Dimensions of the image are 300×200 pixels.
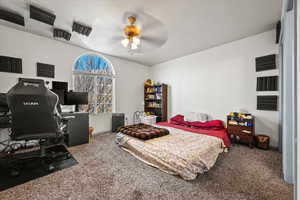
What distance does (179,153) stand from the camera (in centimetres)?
173

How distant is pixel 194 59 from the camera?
13.1ft

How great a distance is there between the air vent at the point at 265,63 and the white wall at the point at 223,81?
99 millimetres

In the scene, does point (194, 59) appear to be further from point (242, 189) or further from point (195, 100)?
point (242, 189)

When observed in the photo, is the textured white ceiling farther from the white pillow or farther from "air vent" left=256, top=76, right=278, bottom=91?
the white pillow

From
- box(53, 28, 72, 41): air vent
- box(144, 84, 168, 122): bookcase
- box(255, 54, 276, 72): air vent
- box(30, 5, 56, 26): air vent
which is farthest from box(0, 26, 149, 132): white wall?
box(255, 54, 276, 72): air vent

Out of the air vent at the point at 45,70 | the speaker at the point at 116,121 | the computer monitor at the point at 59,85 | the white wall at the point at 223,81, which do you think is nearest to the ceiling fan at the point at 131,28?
the air vent at the point at 45,70

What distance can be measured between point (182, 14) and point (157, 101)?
10.7 feet

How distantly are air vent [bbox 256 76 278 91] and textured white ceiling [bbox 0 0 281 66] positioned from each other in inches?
42.9

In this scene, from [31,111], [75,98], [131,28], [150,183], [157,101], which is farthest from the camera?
[157,101]

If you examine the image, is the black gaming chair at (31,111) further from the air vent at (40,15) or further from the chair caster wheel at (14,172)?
the air vent at (40,15)

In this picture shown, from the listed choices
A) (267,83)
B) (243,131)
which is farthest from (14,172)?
(267,83)

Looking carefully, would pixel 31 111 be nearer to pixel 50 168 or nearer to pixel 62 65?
pixel 50 168

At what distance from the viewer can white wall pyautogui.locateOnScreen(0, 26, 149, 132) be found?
8.60ft

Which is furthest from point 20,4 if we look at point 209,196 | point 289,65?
point 289,65
